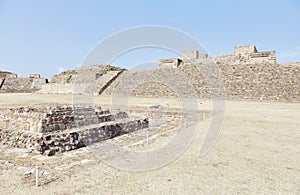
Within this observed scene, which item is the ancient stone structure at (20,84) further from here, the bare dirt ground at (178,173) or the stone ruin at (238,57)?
the bare dirt ground at (178,173)

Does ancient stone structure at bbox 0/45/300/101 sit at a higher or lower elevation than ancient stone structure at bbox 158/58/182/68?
lower

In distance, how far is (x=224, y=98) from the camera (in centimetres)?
1984

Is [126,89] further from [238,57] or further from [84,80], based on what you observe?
[238,57]

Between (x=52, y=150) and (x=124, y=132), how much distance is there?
9.14ft

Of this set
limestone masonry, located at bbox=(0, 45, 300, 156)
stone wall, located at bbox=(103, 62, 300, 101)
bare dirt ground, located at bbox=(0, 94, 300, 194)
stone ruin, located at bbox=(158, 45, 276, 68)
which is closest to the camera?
bare dirt ground, located at bbox=(0, 94, 300, 194)

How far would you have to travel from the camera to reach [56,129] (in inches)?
224

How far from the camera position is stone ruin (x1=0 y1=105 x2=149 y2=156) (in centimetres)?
488

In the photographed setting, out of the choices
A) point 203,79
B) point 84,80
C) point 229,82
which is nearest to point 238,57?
point 203,79

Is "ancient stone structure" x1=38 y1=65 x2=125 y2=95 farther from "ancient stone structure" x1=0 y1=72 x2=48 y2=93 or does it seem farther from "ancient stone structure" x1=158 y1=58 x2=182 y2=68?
"ancient stone structure" x1=158 y1=58 x2=182 y2=68

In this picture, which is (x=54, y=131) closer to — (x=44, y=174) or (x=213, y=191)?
(x=44, y=174)

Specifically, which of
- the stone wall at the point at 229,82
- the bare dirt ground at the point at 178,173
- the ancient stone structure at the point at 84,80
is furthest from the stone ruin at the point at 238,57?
the bare dirt ground at the point at 178,173

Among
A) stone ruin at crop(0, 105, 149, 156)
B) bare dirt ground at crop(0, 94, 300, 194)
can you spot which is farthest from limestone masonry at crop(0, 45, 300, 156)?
bare dirt ground at crop(0, 94, 300, 194)

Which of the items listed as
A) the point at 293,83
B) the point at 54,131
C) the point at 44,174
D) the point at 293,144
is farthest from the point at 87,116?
the point at 293,83

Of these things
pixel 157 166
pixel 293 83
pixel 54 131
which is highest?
pixel 293 83
